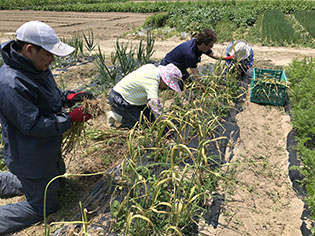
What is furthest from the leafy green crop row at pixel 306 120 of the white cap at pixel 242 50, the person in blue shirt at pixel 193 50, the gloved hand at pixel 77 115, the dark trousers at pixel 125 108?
the gloved hand at pixel 77 115

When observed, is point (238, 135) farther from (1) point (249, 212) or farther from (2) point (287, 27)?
(2) point (287, 27)

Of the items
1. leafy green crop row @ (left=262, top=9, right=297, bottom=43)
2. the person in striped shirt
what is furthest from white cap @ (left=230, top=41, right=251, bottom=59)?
leafy green crop row @ (left=262, top=9, right=297, bottom=43)

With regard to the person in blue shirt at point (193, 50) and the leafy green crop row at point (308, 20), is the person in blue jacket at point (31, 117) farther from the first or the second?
the leafy green crop row at point (308, 20)

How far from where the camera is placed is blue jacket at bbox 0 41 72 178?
5.53 feet

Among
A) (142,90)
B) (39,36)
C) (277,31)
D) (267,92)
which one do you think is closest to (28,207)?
(39,36)

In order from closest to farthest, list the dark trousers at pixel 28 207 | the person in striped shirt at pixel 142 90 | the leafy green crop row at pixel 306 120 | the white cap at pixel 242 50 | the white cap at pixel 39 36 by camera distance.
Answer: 1. the white cap at pixel 39 36
2. the dark trousers at pixel 28 207
3. the leafy green crop row at pixel 306 120
4. the person in striped shirt at pixel 142 90
5. the white cap at pixel 242 50

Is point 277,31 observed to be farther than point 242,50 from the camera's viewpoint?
Yes

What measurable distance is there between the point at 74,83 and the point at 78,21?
7967 millimetres

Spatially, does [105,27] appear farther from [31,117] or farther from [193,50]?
[31,117]

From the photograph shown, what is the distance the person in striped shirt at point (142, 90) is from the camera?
2.47 m

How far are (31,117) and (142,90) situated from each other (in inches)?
46.4

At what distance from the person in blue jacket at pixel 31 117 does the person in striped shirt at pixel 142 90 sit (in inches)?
25.4

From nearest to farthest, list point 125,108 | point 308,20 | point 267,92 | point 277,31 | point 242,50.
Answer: point 125,108 → point 267,92 → point 242,50 → point 277,31 → point 308,20

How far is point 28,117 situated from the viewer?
5.62 ft
